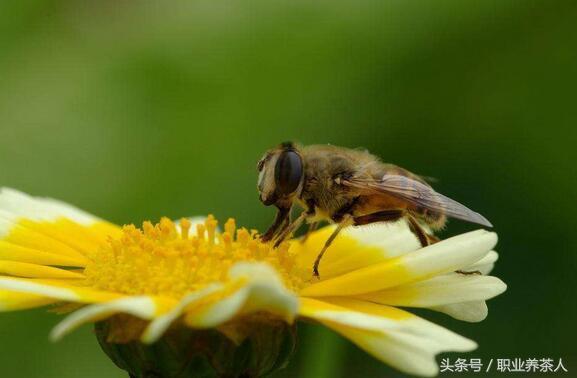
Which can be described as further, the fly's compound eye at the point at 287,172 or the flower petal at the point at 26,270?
the fly's compound eye at the point at 287,172

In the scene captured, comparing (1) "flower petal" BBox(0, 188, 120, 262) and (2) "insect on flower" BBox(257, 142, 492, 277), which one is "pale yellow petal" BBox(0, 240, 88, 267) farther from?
(2) "insect on flower" BBox(257, 142, 492, 277)

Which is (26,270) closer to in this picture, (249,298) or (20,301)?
(20,301)

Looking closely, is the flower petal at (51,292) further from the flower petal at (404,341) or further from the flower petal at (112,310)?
the flower petal at (404,341)

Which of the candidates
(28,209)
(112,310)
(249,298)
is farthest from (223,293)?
(28,209)

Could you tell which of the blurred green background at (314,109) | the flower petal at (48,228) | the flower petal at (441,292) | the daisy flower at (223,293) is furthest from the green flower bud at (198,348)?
the blurred green background at (314,109)

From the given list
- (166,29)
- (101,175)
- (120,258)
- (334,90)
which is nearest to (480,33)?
(334,90)

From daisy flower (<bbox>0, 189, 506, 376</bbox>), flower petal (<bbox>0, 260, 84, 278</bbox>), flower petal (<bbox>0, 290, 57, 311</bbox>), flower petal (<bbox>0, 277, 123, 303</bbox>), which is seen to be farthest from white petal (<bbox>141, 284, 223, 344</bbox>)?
flower petal (<bbox>0, 260, 84, 278</bbox>)
